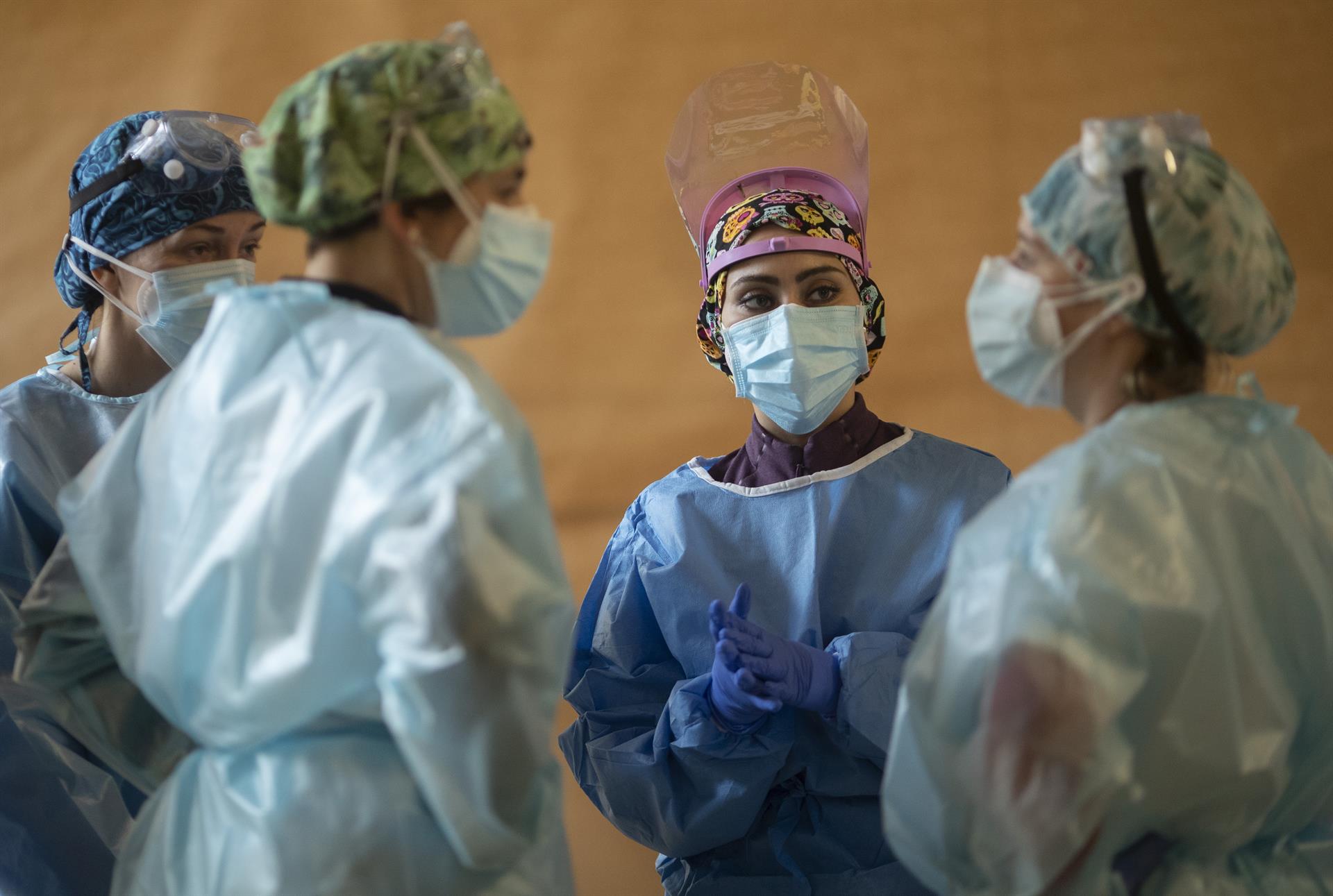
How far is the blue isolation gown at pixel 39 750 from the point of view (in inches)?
78.8

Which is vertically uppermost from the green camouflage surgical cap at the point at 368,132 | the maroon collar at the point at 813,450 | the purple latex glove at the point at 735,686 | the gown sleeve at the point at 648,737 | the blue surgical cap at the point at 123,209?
the green camouflage surgical cap at the point at 368,132

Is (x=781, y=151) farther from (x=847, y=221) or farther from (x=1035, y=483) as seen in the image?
(x=1035, y=483)

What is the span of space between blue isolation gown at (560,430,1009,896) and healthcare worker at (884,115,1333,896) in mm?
586

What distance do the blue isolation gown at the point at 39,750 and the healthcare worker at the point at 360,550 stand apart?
2.09 feet

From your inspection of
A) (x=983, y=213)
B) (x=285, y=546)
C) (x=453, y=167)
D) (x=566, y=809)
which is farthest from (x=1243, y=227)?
(x=566, y=809)

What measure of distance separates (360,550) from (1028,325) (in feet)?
2.67

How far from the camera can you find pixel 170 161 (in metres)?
2.10

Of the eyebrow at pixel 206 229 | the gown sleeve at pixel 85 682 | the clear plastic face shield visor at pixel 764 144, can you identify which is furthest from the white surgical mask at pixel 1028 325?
the eyebrow at pixel 206 229

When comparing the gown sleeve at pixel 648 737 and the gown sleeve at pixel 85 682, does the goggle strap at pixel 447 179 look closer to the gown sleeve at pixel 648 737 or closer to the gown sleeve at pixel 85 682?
the gown sleeve at pixel 85 682

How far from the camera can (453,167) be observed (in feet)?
4.66

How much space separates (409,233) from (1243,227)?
0.95 meters

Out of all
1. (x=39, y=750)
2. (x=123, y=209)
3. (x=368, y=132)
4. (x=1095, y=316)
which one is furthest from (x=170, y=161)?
(x=1095, y=316)

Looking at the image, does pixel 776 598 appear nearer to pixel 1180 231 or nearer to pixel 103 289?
pixel 1180 231

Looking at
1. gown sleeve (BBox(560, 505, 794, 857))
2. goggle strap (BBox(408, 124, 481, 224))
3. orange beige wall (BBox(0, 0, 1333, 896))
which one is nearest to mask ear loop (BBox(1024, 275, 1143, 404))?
goggle strap (BBox(408, 124, 481, 224))
